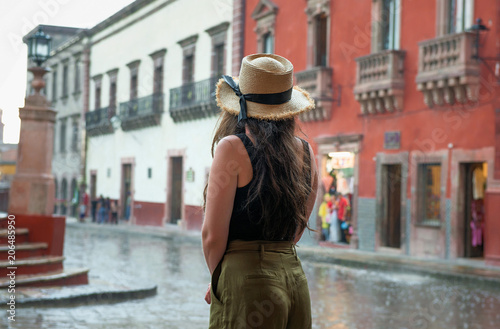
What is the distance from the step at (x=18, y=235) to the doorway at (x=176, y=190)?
22229 mm

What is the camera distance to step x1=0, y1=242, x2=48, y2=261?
965cm

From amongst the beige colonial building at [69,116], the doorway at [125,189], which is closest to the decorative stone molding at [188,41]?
the doorway at [125,189]

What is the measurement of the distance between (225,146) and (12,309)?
5.83 m

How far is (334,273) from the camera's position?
1486 cm

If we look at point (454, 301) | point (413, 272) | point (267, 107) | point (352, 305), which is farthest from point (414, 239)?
point (267, 107)

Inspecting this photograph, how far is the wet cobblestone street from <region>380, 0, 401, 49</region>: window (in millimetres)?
6578

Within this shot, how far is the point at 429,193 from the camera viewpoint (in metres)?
19.1

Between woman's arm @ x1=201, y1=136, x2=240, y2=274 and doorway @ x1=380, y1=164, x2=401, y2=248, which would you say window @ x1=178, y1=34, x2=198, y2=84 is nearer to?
doorway @ x1=380, y1=164, x2=401, y2=248

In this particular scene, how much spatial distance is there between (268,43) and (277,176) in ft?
77.1

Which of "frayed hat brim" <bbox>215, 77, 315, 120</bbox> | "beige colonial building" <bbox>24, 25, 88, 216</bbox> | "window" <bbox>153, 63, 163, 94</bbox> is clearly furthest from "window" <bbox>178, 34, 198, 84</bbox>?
"frayed hat brim" <bbox>215, 77, 315, 120</bbox>

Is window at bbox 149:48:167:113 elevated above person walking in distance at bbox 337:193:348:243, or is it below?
above

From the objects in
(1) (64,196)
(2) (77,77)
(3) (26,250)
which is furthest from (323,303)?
(1) (64,196)

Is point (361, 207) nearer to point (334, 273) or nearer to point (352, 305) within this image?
point (334, 273)

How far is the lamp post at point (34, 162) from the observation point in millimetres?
10391
